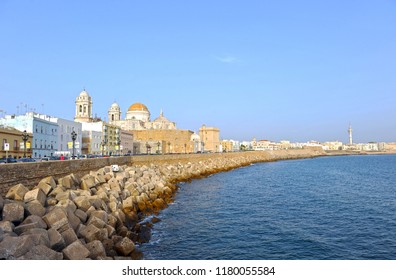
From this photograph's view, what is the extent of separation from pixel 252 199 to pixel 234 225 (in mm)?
9457

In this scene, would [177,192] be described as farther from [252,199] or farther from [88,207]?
[88,207]

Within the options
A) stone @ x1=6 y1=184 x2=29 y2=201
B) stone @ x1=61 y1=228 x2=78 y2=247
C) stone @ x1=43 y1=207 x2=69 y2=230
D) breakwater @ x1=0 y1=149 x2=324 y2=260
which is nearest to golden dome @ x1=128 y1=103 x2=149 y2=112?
breakwater @ x1=0 y1=149 x2=324 y2=260

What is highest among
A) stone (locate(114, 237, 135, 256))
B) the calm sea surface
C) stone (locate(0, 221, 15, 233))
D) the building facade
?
the building facade

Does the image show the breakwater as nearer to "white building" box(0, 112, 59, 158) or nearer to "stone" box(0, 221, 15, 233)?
"stone" box(0, 221, 15, 233)

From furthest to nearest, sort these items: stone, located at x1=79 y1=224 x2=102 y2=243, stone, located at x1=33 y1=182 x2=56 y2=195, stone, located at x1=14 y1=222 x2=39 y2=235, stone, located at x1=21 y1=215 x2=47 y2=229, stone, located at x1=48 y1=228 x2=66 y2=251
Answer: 1. stone, located at x1=33 y1=182 x2=56 y2=195
2. stone, located at x1=79 y1=224 x2=102 y2=243
3. stone, located at x1=21 y1=215 x2=47 y2=229
4. stone, located at x1=14 y1=222 x2=39 y2=235
5. stone, located at x1=48 y1=228 x2=66 y2=251

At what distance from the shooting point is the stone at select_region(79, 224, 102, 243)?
12524 mm

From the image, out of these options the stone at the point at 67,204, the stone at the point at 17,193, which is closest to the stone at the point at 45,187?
the stone at the point at 17,193

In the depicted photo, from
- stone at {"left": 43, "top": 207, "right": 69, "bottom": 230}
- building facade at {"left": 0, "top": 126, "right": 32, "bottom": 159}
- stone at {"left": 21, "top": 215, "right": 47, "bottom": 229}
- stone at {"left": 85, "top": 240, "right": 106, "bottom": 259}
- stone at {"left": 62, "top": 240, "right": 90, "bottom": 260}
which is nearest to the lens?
stone at {"left": 62, "top": 240, "right": 90, "bottom": 260}

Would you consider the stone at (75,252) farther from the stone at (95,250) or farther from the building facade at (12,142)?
the building facade at (12,142)

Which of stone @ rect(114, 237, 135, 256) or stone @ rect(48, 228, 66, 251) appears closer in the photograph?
stone @ rect(48, 228, 66, 251)

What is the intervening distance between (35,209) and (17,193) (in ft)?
6.54

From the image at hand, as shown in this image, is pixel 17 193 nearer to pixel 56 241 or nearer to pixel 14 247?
pixel 56 241

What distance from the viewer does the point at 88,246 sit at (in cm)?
1128

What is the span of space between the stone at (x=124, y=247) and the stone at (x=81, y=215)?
2184 millimetres
